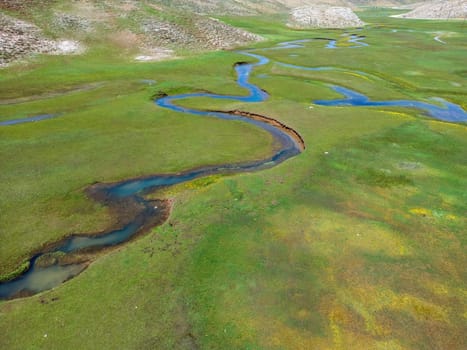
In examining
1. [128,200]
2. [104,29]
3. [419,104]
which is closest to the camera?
[128,200]

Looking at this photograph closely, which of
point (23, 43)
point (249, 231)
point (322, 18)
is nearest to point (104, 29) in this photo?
point (23, 43)

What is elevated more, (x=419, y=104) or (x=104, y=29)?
(x=104, y=29)

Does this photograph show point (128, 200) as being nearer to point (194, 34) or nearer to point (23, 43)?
point (23, 43)

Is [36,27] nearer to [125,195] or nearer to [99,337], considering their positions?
[125,195]

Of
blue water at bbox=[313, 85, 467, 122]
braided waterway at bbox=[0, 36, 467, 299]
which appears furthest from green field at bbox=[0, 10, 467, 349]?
blue water at bbox=[313, 85, 467, 122]

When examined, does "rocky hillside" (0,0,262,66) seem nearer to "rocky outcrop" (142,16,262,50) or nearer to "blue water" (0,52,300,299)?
"rocky outcrop" (142,16,262,50)

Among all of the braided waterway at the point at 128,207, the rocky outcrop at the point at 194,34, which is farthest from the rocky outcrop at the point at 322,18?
the braided waterway at the point at 128,207
